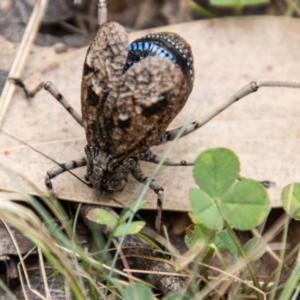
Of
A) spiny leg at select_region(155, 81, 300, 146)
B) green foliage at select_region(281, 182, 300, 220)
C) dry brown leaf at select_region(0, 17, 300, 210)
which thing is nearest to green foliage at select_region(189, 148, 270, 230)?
green foliage at select_region(281, 182, 300, 220)

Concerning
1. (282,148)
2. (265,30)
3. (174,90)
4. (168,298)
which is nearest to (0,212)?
(168,298)

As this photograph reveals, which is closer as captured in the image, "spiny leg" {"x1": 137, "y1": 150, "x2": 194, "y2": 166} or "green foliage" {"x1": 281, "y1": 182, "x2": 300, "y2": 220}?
"green foliage" {"x1": 281, "y1": 182, "x2": 300, "y2": 220}

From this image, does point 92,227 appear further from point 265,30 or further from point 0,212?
point 265,30

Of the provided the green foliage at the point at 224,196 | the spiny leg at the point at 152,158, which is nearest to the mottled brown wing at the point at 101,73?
the spiny leg at the point at 152,158

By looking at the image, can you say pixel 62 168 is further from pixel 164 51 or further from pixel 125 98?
pixel 164 51

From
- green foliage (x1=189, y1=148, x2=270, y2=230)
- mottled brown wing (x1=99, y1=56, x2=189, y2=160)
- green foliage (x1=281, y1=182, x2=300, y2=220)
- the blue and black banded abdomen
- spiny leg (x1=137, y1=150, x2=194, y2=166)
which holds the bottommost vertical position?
spiny leg (x1=137, y1=150, x2=194, y2=166)

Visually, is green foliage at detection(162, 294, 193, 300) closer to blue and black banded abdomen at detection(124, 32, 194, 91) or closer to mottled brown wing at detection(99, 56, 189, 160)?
mottled brown wing at detection(99, 56, 189, 160)
